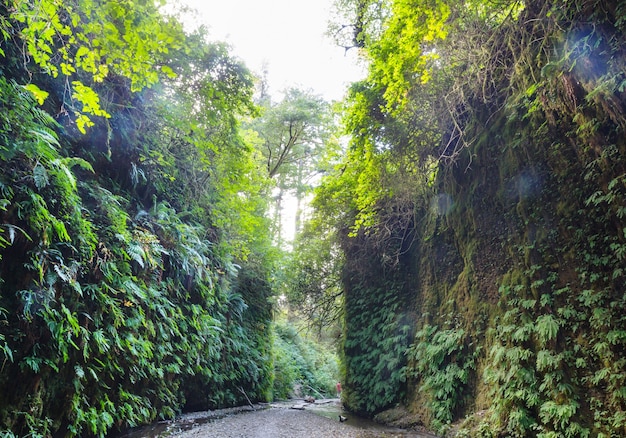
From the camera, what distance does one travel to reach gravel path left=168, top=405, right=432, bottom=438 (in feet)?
22.3

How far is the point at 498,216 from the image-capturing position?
6.83m

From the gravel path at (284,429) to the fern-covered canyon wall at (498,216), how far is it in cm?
99

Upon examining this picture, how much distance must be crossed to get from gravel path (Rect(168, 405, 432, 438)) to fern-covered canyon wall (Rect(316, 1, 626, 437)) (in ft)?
3.24

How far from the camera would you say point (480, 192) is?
24.1ft

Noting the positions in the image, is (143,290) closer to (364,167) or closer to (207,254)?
(207,254)

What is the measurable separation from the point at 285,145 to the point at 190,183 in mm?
10435

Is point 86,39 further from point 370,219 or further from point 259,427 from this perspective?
point 370,219

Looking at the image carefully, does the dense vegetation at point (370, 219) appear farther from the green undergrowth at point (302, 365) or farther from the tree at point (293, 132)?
the tree at point (293, 132)

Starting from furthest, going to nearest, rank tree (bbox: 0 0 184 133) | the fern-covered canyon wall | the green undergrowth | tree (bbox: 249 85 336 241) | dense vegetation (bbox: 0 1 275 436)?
tree (bbox: 249 85 336 241) < the green undergrowth < the fern-covered canyon wall < dense vegetation (bbox: 0 1 275 436) < tree (bbox: 0 0 184 133)

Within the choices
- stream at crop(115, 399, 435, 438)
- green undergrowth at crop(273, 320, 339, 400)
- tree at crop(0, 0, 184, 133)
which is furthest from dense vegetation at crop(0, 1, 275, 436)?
green undergrowth at crop(273, 320, 339, 400)

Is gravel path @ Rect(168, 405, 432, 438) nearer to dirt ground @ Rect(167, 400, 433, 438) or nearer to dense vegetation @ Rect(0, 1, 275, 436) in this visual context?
dirt ground @ Rect(167, 400, 433, 438)

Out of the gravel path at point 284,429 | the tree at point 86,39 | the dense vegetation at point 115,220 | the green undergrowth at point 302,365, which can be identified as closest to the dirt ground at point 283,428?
the gravel path at point 284,429

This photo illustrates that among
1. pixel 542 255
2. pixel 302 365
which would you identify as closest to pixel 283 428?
pixel 542 255

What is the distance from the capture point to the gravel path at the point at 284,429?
6789 mm
